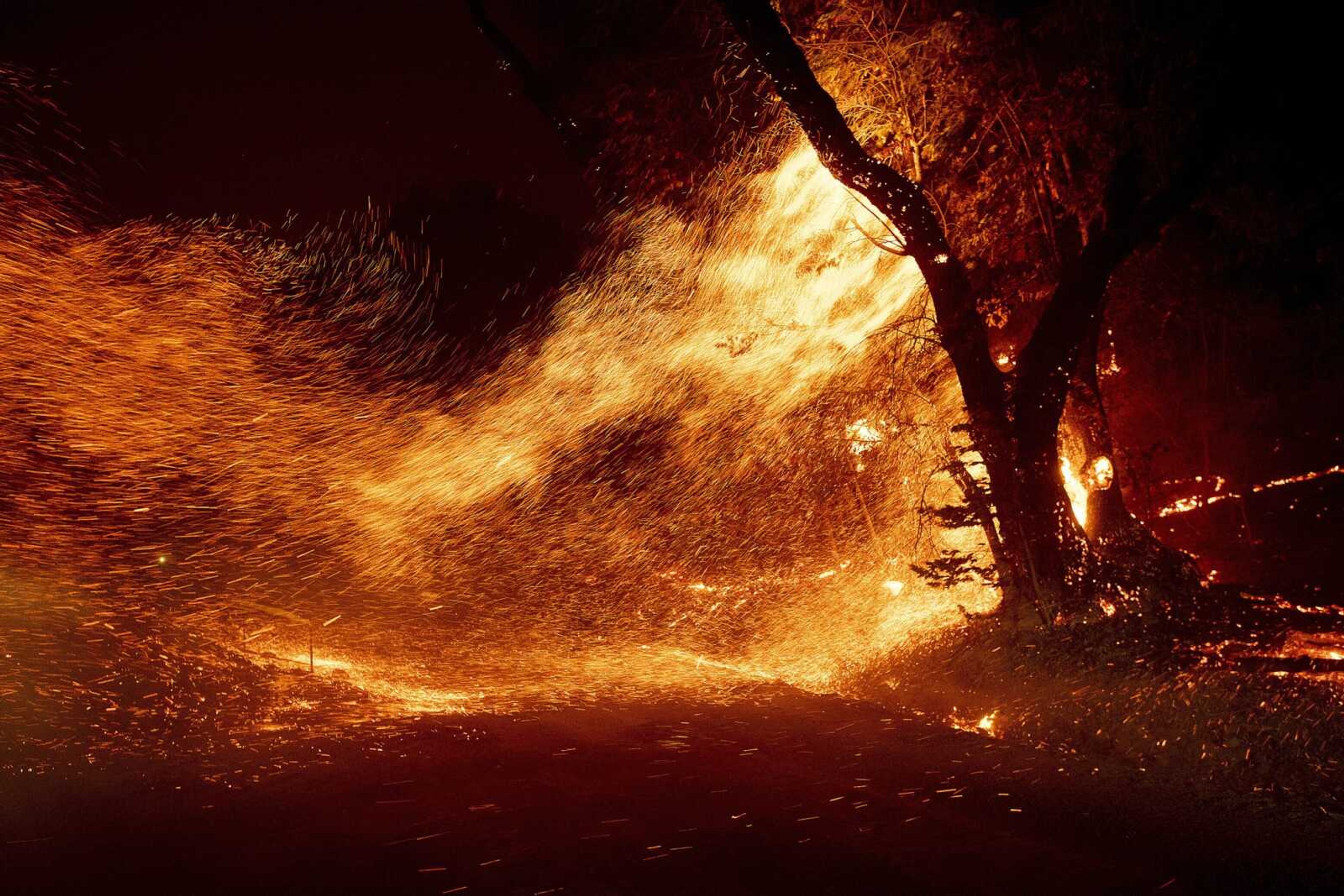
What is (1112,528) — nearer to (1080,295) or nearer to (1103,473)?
(1103,473)

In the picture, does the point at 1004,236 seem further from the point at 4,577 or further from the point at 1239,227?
the point at 4,577

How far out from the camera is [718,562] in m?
20.9

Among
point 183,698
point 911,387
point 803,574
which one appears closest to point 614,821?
point 183,698

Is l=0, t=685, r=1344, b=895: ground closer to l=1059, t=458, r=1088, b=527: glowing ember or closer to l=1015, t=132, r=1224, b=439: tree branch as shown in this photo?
l=1015, t=132, r=1224, b=439: tree branch

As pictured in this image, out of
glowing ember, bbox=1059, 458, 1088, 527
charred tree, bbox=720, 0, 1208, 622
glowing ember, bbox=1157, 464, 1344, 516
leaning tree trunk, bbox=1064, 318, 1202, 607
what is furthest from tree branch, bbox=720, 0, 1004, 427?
glowing ember, bbox=1157, 464, 1344, 516

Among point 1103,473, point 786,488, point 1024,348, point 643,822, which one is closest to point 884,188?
point 1024,348

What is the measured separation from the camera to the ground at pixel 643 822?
184 inches

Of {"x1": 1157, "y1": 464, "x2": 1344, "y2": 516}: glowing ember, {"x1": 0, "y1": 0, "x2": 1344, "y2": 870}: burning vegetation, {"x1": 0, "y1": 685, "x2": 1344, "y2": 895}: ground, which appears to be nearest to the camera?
{"x1": 0, "y1": 685, "x2": 1344, "y2": 895}: ground

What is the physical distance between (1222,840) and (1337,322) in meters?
13.6

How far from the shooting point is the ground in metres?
4.68

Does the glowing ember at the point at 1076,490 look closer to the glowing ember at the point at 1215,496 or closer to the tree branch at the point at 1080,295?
the tree branch at the point at 1080,295

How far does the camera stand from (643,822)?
218 inches

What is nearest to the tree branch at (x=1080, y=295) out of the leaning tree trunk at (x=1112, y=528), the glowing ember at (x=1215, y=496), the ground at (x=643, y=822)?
the leaning tree trunk at (x=1112, y=528)

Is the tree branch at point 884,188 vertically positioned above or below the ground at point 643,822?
above
